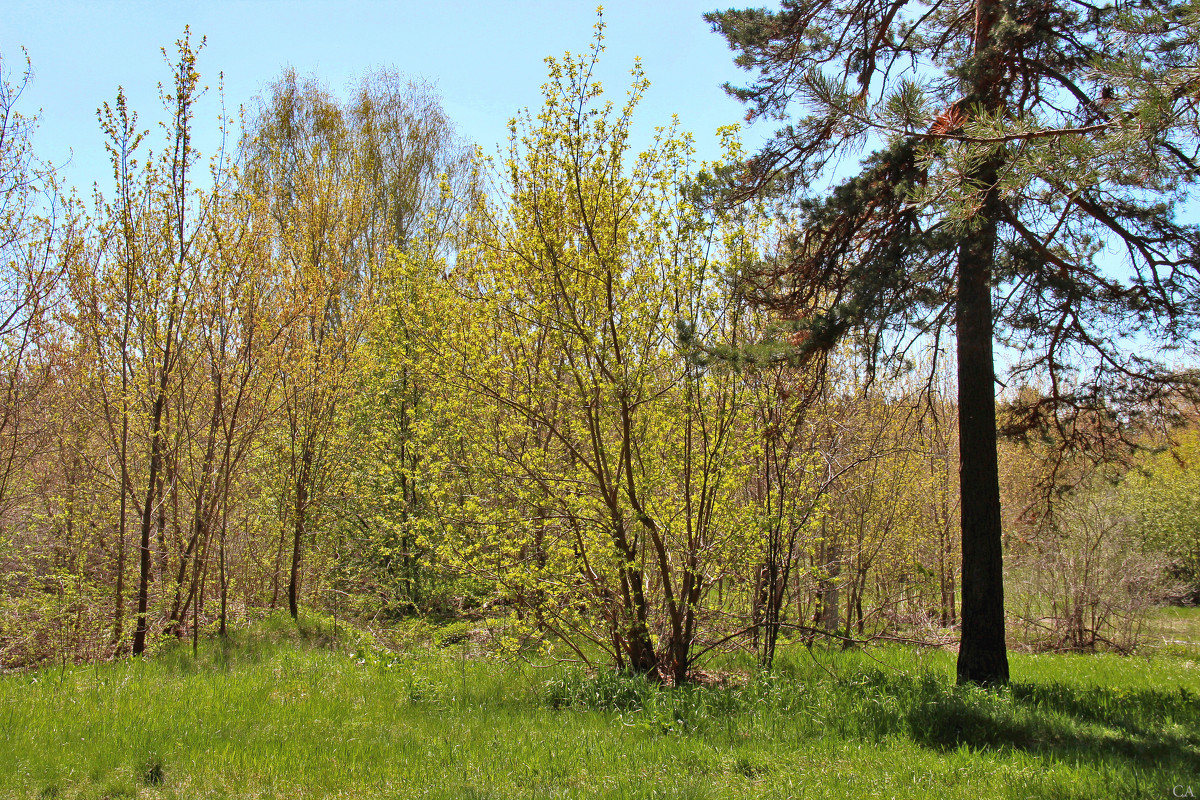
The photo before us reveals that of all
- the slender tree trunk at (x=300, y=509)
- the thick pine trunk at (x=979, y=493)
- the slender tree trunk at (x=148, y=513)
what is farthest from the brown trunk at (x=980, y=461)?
the slender tree trunk at (x=148, y=513)

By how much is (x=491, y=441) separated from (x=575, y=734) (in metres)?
2.87

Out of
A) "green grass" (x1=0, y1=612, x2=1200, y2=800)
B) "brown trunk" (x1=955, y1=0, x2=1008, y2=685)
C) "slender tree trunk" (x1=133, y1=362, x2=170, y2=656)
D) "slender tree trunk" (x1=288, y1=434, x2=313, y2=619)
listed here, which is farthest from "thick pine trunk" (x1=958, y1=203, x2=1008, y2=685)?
"slender tree trunk" (x1=133, y1=362, x2=170, y2=656)

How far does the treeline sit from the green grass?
2.31 feet

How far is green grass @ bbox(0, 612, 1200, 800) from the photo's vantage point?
3646 millimetres

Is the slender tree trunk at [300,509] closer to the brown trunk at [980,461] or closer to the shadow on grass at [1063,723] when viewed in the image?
the shadow on grass at [1063,723]

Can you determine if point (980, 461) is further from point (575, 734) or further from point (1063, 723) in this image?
point (575, 734)

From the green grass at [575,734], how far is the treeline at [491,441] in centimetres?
70

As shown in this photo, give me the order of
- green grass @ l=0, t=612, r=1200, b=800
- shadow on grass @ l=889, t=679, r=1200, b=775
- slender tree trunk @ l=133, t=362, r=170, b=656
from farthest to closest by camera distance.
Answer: slender tree trunk @ l=133, t=362, r=170, b=656 < shadow on grass @ l=889, t=679, r=1200, b=775 < green grass @ l=0, t=612, r=1200, b=800

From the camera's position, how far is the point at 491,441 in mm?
6531

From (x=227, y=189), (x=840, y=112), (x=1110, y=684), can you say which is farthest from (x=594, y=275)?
(x=1110, y=684)

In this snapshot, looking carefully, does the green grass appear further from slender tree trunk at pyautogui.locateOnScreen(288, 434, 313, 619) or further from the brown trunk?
slender tree trunk at pyautogui.locateOnScreen(288, 434, 313, 619)

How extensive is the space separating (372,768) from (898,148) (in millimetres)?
5852

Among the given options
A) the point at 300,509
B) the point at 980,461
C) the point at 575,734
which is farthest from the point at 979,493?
the point at 300,509

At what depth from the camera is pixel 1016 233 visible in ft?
18.3
